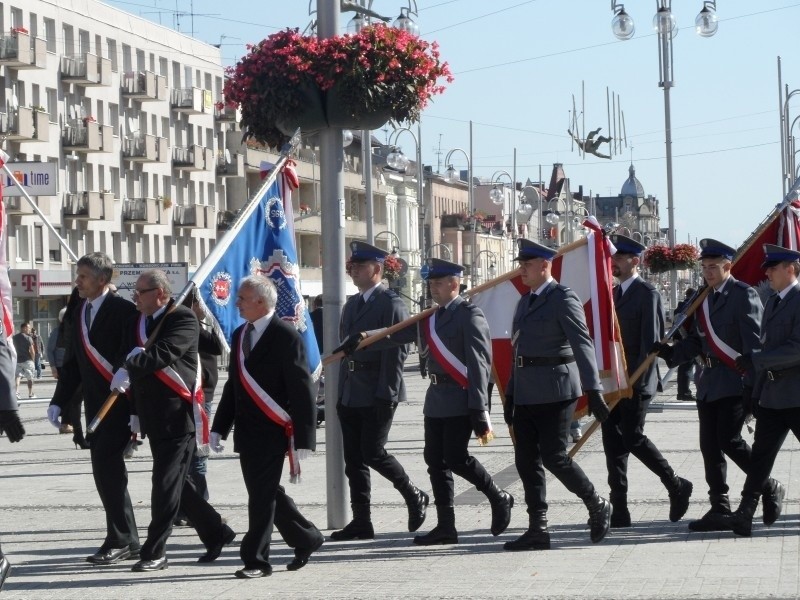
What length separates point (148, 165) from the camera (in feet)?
262

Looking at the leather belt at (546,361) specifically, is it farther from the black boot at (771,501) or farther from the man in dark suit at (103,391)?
the man in dark suit at (103,391)

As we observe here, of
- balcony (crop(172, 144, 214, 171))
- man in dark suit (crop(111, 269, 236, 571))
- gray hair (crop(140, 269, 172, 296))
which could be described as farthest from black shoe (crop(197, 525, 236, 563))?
balcony (crop(172, 144, 214, 171))

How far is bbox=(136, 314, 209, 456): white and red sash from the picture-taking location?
35.1 ft

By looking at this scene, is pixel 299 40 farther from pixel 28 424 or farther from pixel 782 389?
pixel 28 424

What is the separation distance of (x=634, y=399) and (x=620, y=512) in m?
0.82

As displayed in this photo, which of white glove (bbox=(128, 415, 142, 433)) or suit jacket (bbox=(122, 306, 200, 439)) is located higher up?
suit jacket (bbox=(122, 306, 200, 439))

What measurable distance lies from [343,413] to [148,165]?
6942cm

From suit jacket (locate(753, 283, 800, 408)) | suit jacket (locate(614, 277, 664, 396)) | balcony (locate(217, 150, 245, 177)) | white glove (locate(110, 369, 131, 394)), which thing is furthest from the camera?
balcony (locate(217, 150, 245, 177))

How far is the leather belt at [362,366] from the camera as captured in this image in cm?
1182

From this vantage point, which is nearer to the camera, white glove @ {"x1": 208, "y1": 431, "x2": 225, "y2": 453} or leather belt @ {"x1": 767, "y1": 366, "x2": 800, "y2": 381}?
white glove @ {"x1": 208, "y1": 431, "x2": 225, "y2": 453}

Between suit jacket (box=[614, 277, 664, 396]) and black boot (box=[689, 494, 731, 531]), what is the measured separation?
1.05 meters

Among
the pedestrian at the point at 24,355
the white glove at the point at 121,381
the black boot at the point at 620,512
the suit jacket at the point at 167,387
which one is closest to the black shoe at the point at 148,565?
the suit jacket at the point at 167,387

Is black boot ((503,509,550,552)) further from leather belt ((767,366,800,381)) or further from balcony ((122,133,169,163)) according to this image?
balcony ((122,133,169,163))

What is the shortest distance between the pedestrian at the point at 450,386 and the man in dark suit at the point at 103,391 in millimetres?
1545
